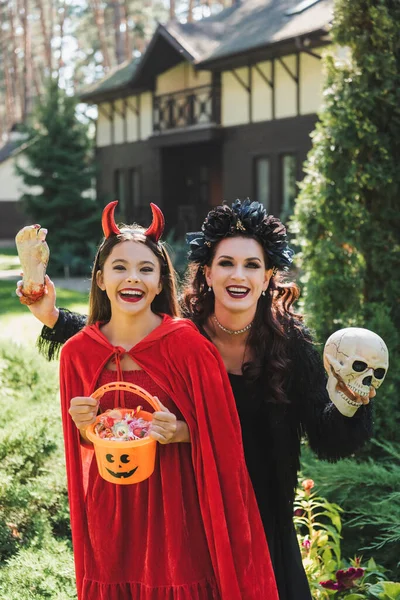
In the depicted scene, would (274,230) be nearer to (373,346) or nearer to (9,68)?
(373,346)

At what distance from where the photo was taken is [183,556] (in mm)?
2363

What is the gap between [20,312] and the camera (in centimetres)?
1260

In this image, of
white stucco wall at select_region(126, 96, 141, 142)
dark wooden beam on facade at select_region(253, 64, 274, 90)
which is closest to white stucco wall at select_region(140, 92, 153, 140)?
white stucco wall at select_region(126, 96, 141, 142)

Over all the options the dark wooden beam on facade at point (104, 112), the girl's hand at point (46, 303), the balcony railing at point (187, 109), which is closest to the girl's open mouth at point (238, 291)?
the girl's hand at point (46, 303)

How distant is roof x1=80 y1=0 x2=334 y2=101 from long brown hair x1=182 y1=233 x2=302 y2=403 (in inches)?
504

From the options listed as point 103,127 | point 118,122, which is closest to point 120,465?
point 118,122

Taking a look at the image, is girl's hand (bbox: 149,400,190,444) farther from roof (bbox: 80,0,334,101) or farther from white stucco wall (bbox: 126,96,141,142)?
white stucco wall (bbox: 126,96,141,142)

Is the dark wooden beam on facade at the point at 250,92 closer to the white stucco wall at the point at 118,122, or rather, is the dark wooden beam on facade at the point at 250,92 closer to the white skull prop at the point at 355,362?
the white stucco wall at the point at 118,122

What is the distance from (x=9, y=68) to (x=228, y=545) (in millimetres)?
45058

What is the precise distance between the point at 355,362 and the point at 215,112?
57.8ft

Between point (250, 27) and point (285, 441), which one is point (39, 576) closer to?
point (285, 441)

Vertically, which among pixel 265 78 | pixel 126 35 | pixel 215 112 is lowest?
pixel 215 112

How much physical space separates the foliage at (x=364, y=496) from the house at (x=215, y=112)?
1170 centimetres

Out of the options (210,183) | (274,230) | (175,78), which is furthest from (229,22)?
(274,230)
